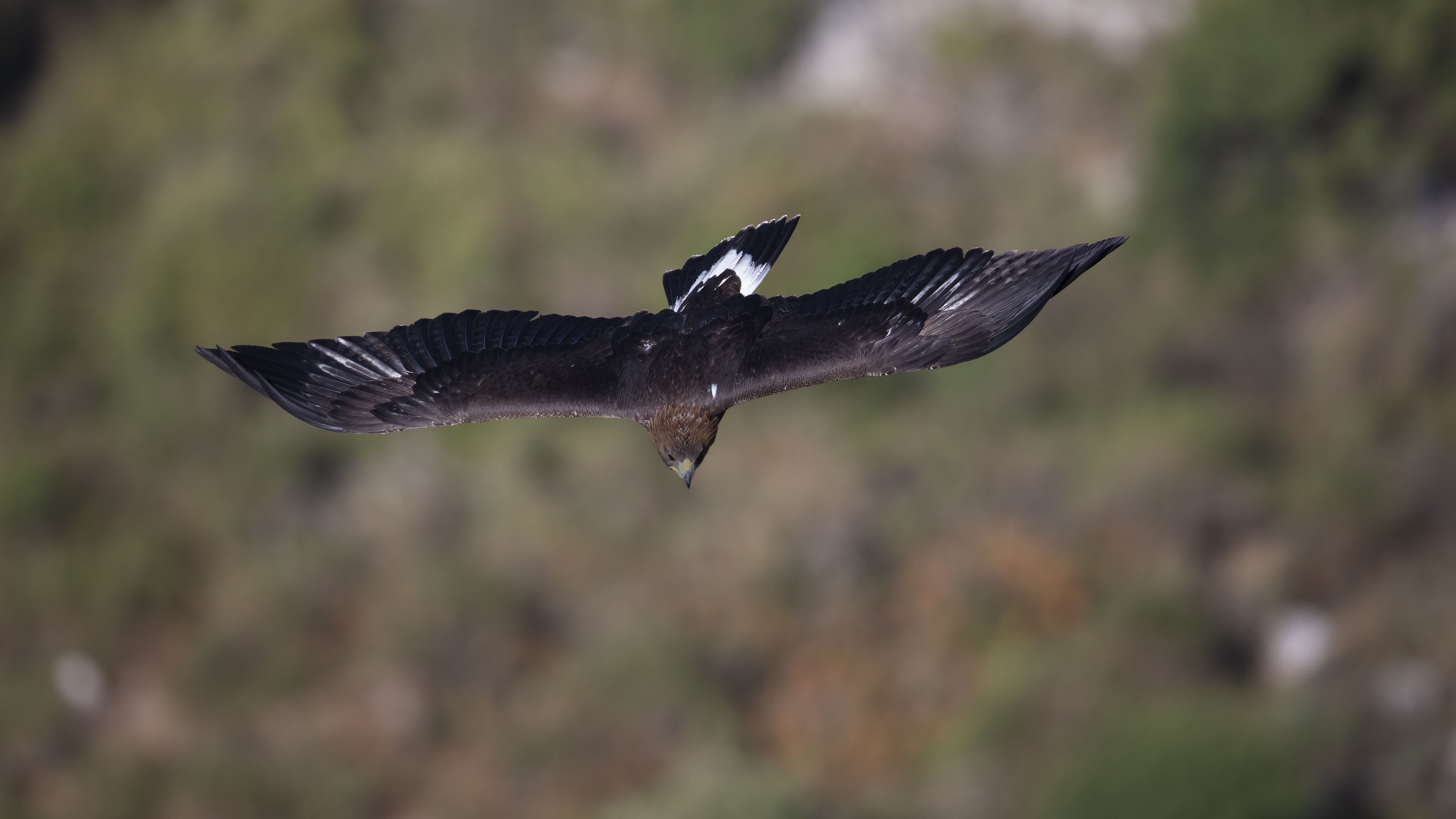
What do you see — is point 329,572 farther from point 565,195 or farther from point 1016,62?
point 1016,62

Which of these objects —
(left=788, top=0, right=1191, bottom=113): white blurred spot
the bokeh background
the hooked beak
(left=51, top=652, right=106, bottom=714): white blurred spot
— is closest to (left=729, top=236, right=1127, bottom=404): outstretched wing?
the hooked beak

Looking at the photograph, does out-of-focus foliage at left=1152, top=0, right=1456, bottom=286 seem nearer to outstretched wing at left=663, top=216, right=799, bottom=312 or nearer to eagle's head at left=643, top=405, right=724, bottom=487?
outstretched wing at left=663, top=216, right=799, bottom=312

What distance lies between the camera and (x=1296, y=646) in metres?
30.8

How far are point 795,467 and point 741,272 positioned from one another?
73.6ft

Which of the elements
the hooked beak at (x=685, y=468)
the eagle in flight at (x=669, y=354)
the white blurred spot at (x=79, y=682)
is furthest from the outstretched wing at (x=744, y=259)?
the white blurred spot at (x=79, y=682)

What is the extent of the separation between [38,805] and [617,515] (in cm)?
1173

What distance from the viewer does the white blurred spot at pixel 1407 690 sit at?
1150 inches

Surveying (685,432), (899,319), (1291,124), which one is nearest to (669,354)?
(685,432)

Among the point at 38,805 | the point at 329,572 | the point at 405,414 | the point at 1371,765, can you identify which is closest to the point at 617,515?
the point at 329,572

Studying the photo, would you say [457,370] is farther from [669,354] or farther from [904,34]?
[904,34]

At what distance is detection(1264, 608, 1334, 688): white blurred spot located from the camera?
30469 millimetres

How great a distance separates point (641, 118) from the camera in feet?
136

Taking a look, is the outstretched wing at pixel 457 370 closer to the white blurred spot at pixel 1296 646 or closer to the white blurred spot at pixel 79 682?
the white blurred spot at pixel 1296 646

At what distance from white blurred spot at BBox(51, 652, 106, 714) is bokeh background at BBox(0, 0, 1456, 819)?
0.24 ft
